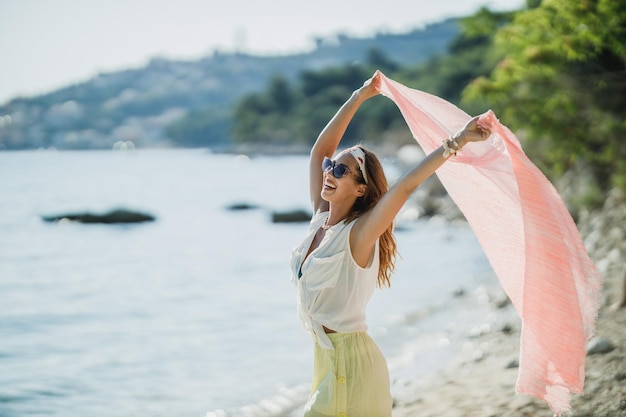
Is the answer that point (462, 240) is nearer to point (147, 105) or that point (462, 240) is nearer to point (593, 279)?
point (593, 279)

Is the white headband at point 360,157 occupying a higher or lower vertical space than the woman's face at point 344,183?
higher

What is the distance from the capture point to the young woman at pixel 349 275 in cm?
325

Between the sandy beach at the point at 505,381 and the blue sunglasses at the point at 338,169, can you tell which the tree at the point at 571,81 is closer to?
the sandy beach at the point at 505,381

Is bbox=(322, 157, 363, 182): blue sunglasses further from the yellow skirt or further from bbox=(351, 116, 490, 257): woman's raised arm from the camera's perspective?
the yellow skirt

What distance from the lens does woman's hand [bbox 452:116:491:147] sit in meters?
3.19

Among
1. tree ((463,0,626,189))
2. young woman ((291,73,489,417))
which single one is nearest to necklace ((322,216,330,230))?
young woman ((291,73,489,417))

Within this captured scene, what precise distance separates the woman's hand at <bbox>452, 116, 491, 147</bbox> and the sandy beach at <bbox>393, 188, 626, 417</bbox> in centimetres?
272

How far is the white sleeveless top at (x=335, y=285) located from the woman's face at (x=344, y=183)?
14 centimetres

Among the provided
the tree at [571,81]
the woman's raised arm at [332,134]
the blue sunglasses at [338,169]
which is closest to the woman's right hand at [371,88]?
the woman's raised arm at [332,134]

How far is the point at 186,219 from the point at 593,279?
32.3 metres

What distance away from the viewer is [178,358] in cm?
1103

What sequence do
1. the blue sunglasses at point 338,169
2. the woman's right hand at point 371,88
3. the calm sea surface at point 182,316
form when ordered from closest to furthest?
the blue sunglasses at point 338,169
the woman's right hand at point 371,88
the calm sea surface at point 182,316

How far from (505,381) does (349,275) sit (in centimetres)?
413

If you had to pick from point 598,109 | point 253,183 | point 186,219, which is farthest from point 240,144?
point 598,109
